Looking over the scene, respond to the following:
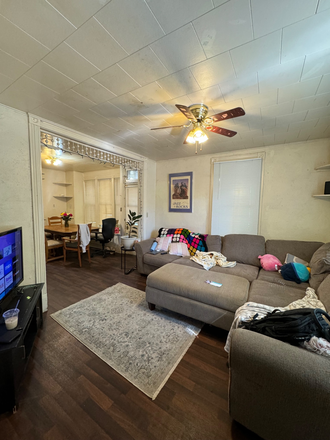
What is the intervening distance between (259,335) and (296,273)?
1501 millimetres

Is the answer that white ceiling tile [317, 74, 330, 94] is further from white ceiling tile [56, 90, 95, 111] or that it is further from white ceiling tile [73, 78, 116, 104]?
white ceiling tile [56, 90, 95, 111]

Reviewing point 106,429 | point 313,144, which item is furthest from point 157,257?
point 313,144

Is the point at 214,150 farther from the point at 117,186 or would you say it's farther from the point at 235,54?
the point at 117,186

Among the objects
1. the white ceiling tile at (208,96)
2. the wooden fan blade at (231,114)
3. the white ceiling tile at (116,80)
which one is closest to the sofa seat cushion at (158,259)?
the wooden fan blade at (231,114)

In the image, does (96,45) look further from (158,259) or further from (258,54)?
(158,259)

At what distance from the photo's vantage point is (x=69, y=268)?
12.4 feet

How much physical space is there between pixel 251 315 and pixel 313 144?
117 inches

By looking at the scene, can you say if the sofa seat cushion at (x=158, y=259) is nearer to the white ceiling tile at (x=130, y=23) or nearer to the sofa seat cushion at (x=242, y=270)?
the sofa seat cushion at (x=242, y=270)

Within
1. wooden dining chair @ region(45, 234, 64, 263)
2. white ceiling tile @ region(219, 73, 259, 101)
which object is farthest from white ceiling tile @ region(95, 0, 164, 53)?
wooden dining chair @ region(45, 234, 64, 263)

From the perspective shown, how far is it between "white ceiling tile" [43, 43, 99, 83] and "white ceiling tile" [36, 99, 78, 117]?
0.54m

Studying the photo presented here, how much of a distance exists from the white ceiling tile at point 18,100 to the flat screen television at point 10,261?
1346 mm

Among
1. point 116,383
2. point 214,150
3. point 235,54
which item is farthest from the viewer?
point 214,150

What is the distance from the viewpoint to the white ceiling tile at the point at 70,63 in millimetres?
1211

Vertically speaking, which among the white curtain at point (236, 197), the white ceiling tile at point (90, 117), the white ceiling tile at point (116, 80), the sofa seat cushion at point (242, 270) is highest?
the white ceiling tile at point (90, 117)
